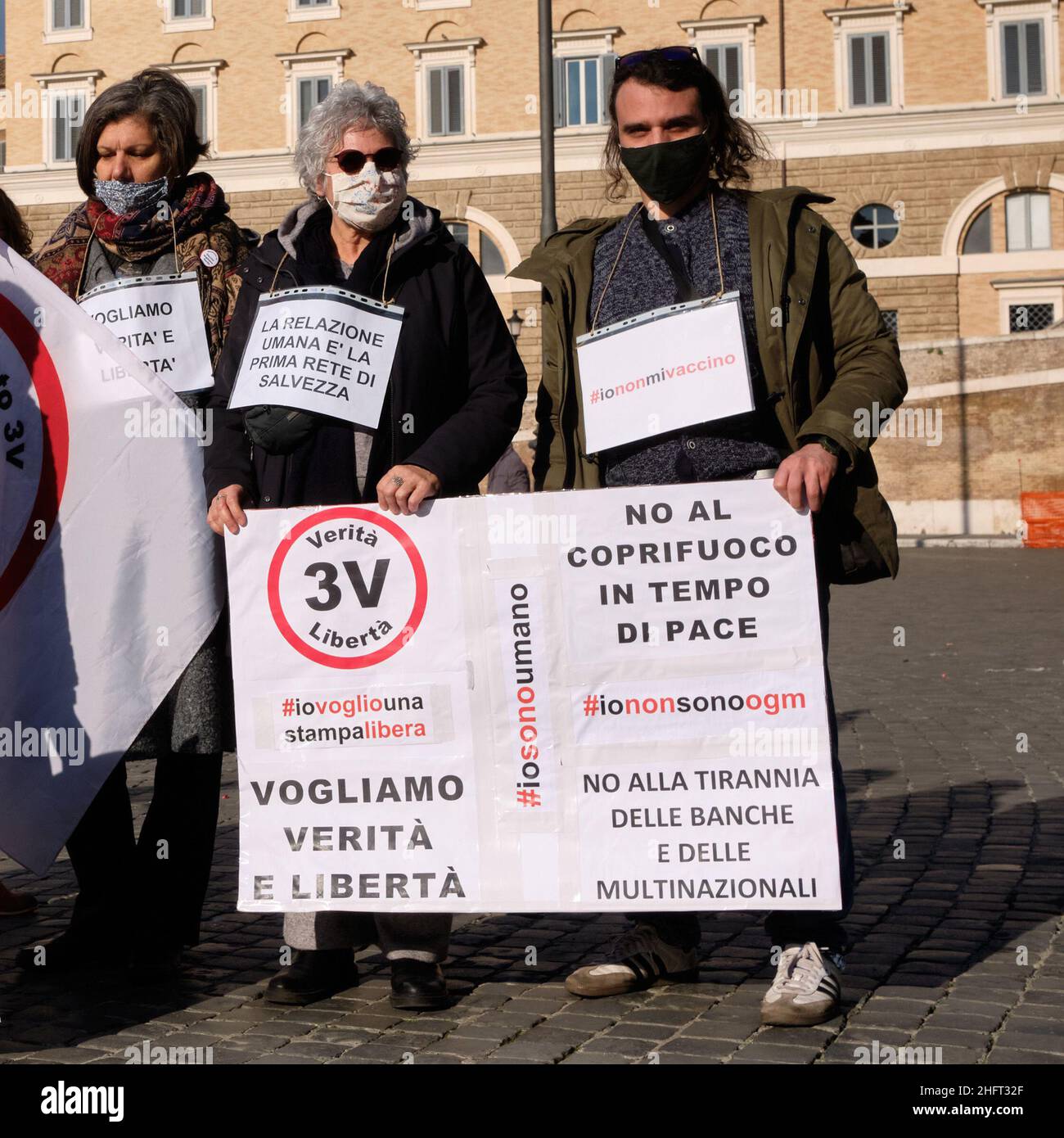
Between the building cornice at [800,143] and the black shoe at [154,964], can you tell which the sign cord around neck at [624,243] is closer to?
A: the black shoe at [154,964]

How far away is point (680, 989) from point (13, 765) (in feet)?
5.61

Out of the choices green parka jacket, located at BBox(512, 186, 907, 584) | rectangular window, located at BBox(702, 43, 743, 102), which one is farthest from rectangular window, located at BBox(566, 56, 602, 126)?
green parka jacket, located at BBox(512, 186, 907, 584)

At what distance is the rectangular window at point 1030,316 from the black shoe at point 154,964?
3559 centimetres

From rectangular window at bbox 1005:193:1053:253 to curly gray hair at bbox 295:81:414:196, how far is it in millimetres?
35443

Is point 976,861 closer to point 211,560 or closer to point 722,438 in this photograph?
point 722,438

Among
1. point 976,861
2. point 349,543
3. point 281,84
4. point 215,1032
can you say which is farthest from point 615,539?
point 281,84

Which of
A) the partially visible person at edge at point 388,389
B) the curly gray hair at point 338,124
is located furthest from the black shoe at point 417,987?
the curly gray hair at point 338,124

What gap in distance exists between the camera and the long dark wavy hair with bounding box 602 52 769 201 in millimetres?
4023

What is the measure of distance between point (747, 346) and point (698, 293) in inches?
7.4

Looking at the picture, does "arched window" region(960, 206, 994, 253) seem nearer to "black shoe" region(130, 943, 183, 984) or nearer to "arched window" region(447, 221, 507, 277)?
"arched window" region(447, 221, 507, 277)

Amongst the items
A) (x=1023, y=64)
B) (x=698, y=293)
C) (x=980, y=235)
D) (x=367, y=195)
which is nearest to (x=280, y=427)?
(x=367, y=195)

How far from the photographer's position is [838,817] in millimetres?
3803
